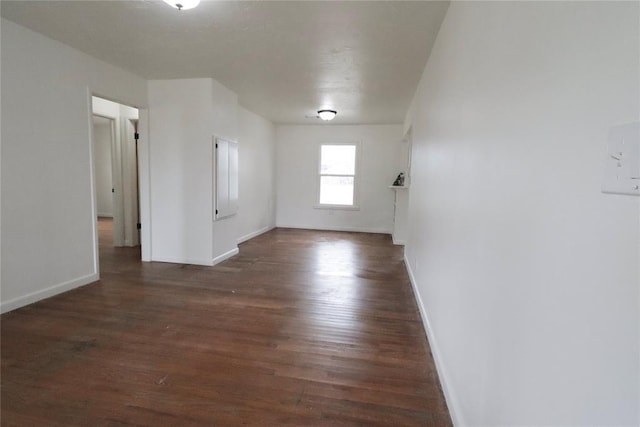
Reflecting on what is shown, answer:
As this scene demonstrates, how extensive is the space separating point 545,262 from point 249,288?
3228mm

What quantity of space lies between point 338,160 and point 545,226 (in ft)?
22.9

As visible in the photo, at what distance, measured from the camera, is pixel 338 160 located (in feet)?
25.2

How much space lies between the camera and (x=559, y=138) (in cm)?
79

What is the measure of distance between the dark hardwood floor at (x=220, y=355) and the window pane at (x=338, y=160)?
413cm

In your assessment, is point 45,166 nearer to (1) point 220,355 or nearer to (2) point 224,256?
(2) point 224,256

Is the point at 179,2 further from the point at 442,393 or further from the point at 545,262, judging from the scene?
the point at 442,393

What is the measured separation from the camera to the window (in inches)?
301

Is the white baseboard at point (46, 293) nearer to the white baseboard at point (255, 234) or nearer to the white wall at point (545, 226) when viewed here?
the white baseboard at point (255, 234)

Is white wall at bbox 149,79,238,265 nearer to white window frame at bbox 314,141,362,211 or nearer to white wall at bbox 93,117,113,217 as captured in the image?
white window frame at bbox 314,141,362,211

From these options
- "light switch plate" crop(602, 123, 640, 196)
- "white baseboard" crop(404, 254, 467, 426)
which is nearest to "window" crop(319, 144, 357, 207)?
"white baseboard" crop(404, 254, 467, 426)

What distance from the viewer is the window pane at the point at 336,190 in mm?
7727

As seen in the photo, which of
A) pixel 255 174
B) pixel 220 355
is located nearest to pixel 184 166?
pixel 255 174

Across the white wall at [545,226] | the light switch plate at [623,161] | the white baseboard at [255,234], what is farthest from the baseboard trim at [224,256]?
the light switch plate at [623,161]

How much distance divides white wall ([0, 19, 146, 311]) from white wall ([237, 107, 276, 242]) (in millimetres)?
2632
